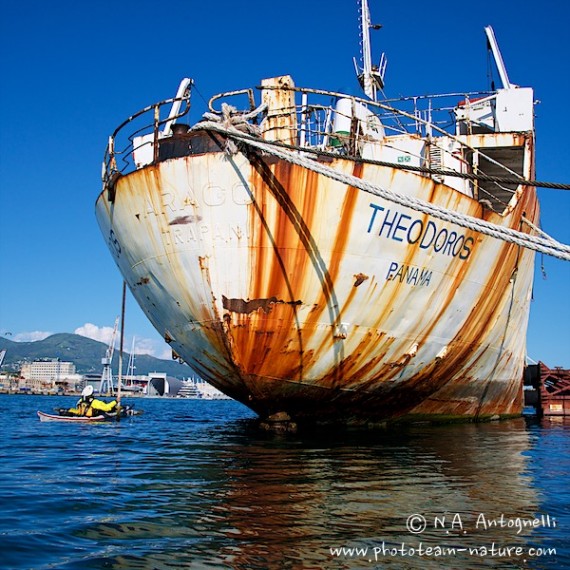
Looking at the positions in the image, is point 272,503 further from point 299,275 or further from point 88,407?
point 88,407

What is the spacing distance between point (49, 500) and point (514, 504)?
16.8ft

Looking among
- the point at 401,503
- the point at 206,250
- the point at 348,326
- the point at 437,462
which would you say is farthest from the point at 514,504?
the point at 206,250

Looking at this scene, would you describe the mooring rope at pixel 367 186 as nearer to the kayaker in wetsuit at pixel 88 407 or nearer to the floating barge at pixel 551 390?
the kayaker in wetsuit at pixel 88 407

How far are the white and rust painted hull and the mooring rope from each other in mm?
458

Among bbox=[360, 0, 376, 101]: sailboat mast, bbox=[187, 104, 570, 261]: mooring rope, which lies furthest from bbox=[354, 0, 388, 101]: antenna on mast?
bbox=[187, 104, 570, 261]: mooring rope

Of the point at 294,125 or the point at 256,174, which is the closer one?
the point at 256,174

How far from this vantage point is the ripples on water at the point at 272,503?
16.0 ft

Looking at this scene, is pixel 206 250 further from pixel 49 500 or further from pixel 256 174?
pixel 49 500

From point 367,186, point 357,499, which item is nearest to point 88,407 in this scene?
point 367,186

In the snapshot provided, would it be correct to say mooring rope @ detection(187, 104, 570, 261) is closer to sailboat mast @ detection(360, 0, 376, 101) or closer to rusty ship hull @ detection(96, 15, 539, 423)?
rusty ship hull @ detection(96, 15, 539, 423)

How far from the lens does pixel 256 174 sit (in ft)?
33.0

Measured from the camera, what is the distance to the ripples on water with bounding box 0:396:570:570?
4891 millimetres

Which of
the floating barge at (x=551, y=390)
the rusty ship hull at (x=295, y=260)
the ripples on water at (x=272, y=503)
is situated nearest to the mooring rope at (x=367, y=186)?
the rusty ship hull at (x=295, y=260)

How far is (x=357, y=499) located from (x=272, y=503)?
998 mm
